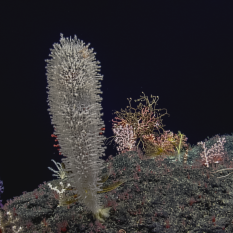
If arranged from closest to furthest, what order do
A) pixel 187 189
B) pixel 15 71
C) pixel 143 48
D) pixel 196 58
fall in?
pixel 187 189 → pixel 15 71 → pixel 143 48 → pixel 196 58

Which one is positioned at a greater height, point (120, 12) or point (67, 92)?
point (120, 12)

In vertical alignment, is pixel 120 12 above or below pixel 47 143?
above

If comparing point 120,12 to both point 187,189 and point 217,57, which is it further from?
point 187,189

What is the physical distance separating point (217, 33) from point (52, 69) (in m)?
6.57

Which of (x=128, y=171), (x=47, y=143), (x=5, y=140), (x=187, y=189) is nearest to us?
(x=187, y=189)

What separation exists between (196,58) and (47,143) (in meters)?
5.77

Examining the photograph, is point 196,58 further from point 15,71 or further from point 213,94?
point 15,71

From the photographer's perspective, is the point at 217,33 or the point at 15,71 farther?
the point at 217,33

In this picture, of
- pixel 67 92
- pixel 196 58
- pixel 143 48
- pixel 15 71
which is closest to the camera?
pixel 67 92

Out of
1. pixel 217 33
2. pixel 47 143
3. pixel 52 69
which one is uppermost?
pixel 217 33

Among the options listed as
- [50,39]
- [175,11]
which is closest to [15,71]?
[50,39]

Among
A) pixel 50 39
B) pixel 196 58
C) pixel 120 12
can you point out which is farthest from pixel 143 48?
pixel 50 39

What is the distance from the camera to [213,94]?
718cm

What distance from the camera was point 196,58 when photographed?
21.8ft
